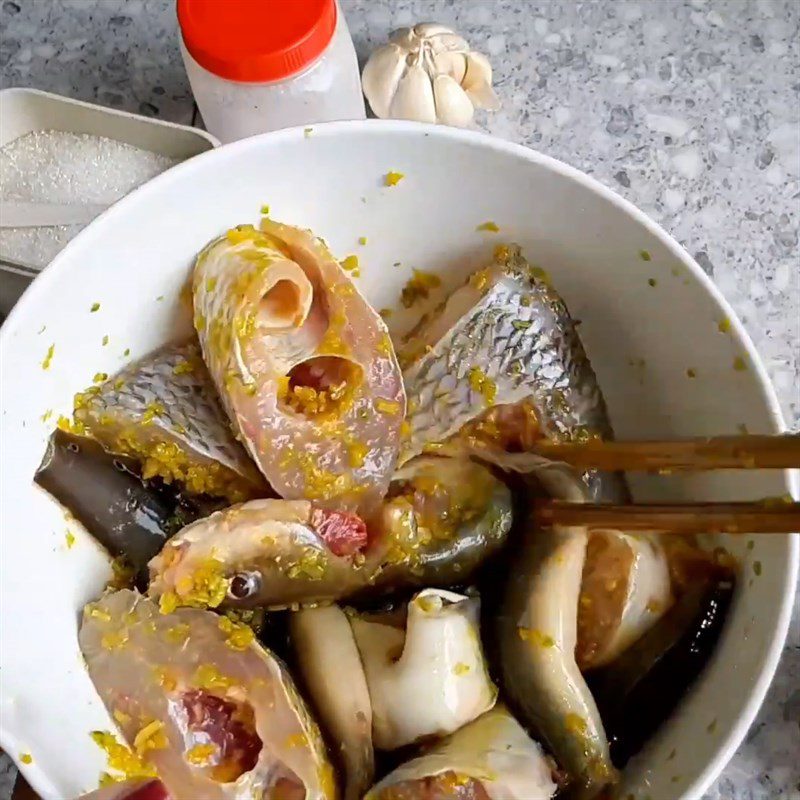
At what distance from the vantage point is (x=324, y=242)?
0.74 metres

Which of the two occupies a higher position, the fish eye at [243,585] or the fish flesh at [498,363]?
the fish flesh at [498,363]

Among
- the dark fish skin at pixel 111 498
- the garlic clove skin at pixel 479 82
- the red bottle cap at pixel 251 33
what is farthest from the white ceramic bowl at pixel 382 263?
the garlic clove skin at pixel 479 82

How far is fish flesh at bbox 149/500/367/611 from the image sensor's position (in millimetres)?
664

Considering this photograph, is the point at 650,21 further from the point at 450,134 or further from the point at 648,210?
the point at 450,134

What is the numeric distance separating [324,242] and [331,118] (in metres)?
0.17

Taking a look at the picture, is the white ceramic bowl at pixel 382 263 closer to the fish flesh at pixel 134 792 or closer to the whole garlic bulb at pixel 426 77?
the fish flesh at pixel 134 792

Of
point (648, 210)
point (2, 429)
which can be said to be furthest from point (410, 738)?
point (648, 210)

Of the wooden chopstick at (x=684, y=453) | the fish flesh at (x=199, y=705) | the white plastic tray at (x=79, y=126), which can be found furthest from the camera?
the white plastic tray at (x=79, y=126)

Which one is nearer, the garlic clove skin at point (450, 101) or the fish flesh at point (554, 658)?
the fish flesh at point (554, 658)

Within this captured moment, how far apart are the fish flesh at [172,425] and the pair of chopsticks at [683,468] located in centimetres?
22

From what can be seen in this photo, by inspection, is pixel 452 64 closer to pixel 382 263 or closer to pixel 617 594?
pixel 382 263

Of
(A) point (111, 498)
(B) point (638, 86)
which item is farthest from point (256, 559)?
(B) point (638, 86)

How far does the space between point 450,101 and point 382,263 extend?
193mm

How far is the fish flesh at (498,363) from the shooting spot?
0.71 metres
